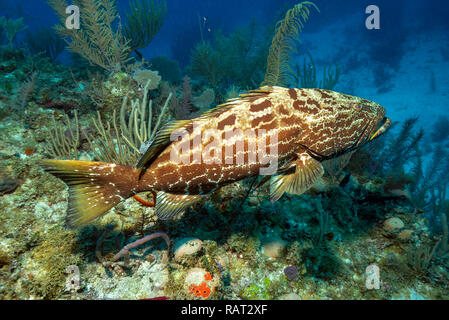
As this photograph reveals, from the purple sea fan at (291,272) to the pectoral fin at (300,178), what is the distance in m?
1.43

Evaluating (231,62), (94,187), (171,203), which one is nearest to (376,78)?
(231,62)

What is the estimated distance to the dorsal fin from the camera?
2271 millimetres

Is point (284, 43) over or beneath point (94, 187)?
over

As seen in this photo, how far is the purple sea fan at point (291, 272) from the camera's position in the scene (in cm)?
341

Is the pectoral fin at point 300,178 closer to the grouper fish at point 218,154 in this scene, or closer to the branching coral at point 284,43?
the grouper fish at point 218,154

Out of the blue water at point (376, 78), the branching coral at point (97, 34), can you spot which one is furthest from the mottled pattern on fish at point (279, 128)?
the branching coral at point (97, 34)

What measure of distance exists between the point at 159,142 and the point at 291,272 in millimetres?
2859

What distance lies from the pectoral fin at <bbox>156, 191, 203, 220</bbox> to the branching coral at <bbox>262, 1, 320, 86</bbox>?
14.8 feet

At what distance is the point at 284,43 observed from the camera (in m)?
5.47

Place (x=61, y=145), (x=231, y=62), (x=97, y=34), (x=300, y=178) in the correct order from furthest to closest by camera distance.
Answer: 1. (x=231, y=62)
2. (x=97, y=34)
3. (x=61, y=145)
4. (x=300, y=178)

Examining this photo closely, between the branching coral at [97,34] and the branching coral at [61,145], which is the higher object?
the branching coral at [97,34]

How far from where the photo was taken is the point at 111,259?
3.13 meters

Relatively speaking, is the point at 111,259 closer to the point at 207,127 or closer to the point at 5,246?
the point at 5,246

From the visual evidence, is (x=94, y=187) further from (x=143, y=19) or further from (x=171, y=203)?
(x=143, y=19)
